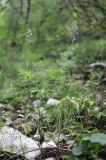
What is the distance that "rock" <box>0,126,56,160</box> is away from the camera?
3.44m

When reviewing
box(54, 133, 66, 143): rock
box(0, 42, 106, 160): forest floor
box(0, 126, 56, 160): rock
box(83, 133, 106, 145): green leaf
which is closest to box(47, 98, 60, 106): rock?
box(0, 42, 106, 160): forest floor

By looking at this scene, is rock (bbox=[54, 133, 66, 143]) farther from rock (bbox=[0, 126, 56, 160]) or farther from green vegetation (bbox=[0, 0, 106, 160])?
rock (bbox=[0, 126, 56, 160])

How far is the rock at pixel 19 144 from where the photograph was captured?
3.44 meters

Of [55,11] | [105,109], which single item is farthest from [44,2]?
[105,109]

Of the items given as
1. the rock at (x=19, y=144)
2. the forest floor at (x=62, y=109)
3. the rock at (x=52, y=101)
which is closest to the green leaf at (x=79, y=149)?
the forest floor at (x=62, y=109)

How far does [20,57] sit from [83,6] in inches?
91.5

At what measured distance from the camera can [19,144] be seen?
11.6ft

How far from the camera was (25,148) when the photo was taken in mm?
3443

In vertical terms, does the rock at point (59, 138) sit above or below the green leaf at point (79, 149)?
below

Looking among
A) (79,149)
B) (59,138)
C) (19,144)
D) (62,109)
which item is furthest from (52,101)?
(79,149)

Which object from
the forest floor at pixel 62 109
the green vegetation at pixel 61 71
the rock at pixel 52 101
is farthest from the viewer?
the rock at pixel 52 101

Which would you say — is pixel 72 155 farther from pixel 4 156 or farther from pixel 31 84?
pixel 31 84

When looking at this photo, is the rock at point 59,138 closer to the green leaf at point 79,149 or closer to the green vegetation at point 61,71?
the green vegetation at point 61,71

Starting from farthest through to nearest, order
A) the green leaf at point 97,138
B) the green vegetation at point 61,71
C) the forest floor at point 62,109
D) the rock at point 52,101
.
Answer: the rock at point 52,101 < the green vegetation at point 61,71 < the forest floor at point 62,109 < the green leaf at point 97,138
